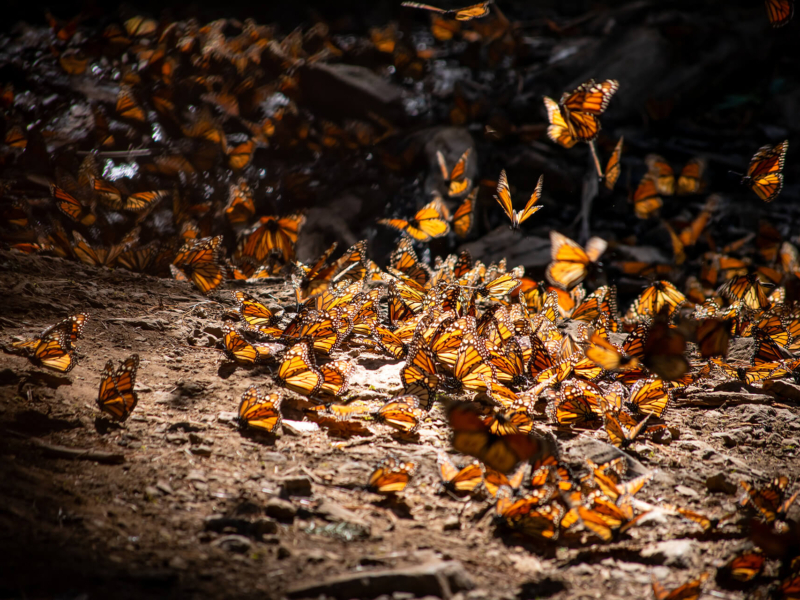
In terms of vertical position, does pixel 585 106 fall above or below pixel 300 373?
above

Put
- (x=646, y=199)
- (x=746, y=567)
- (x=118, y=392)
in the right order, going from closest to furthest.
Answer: (x=746, y=567) < (x=118, y=392) < (x=646, y=199)

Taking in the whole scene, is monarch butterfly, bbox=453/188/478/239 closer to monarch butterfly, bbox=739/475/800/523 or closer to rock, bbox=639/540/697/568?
monarch butterfly, bbox=739/475/800/523

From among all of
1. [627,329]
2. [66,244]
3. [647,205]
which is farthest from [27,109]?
[647,205]

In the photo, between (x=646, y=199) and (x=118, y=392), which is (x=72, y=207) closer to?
(x=118, y=392)

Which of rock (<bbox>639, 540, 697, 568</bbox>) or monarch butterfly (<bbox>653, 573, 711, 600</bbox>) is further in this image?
rock (<bbox>639, 540, 697, 568</bbox>)

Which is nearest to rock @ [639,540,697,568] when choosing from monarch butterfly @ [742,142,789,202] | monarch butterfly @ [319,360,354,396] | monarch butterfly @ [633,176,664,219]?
monarch butterfly @ [319,360,354,396]

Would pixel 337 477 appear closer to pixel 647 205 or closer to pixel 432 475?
pixel 432 475

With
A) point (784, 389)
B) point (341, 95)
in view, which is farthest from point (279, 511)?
point (341, 95)
